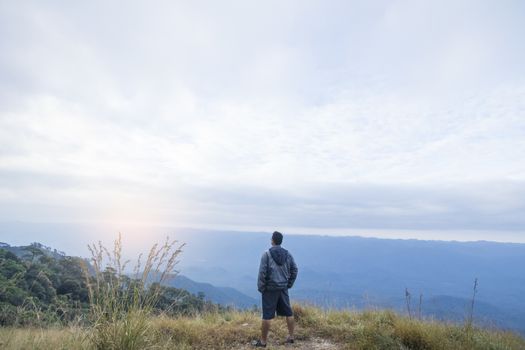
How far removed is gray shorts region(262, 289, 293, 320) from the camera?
21.5 ft

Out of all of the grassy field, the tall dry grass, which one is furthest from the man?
the tall dry grass

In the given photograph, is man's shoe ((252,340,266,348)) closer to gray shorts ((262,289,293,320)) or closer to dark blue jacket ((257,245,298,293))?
gray shorts ((262,289,293,320))

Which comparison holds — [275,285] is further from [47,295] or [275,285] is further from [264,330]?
[47,295]

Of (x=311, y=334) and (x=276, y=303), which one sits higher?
(x=276, y=303)

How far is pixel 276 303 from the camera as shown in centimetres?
666

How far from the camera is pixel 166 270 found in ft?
14.9

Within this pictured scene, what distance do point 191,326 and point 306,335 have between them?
7.76 feet

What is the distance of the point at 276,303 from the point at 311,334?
1236 mm

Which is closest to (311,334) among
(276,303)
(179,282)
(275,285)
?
(276,303)

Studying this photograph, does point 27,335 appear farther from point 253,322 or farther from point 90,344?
point 253,322

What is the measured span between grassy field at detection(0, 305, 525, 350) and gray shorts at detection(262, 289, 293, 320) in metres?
0.59

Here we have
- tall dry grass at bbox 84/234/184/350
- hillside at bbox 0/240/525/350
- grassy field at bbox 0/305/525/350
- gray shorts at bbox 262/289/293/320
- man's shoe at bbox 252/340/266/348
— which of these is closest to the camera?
tall dry grass at bbox 84/234/184/350

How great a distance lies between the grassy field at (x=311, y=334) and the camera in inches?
176

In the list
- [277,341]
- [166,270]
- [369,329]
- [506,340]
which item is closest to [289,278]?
[277,341]
